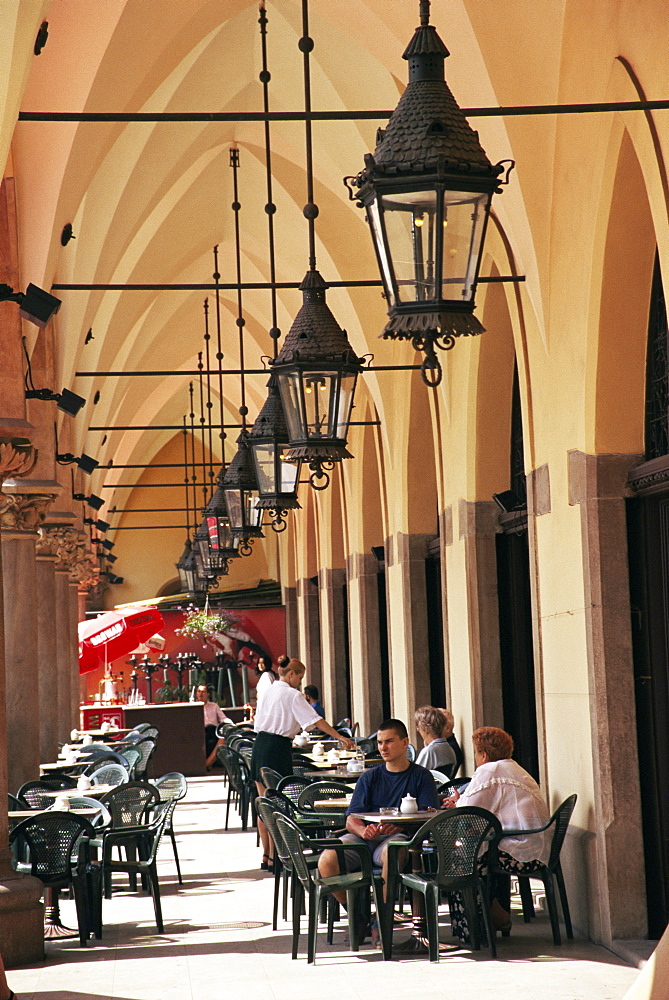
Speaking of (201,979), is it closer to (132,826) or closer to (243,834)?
(132,826)

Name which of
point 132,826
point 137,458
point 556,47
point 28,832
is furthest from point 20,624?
point 137,458

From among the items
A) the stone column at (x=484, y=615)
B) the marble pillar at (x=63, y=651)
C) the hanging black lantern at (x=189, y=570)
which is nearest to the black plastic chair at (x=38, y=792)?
the stone column at (x=484, y=615)

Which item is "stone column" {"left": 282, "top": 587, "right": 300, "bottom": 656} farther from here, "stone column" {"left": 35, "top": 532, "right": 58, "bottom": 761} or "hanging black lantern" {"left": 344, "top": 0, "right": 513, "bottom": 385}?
"hanging black lantern" {"left": 344, "top": 0, "right": 513, "bottom": 385}

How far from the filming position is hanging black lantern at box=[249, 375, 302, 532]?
7879mm

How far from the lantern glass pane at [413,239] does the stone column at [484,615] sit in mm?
6875

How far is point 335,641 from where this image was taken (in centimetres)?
1973

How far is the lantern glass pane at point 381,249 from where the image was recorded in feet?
12.3

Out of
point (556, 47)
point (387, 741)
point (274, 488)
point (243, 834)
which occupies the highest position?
point (556, 47)

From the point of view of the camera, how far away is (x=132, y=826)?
877 cm

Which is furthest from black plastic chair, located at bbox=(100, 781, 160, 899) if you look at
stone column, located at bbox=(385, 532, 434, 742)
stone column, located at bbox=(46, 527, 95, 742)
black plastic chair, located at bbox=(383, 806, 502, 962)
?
stone column, located at bbox=(46, 527, 95, 742)

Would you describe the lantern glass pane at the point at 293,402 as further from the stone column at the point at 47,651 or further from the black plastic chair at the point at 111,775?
the stone column at the point at 47,651

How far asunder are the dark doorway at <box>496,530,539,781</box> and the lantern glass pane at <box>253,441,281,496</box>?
2797 millimetres

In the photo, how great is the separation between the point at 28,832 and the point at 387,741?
2145 millimetres

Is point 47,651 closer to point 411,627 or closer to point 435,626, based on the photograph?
point 411,627
